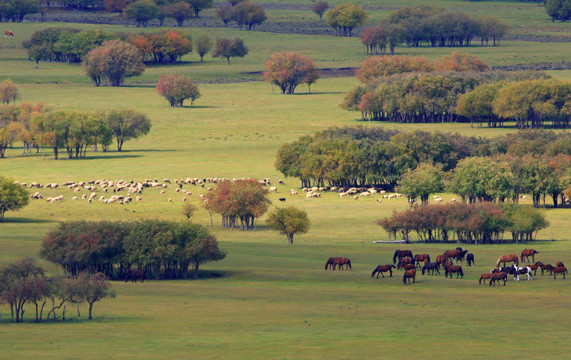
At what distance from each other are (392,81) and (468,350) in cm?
14950

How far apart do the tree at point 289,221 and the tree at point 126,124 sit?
244 ft

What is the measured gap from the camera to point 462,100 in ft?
584

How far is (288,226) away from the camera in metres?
89.7

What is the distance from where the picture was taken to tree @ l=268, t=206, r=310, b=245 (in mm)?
89688

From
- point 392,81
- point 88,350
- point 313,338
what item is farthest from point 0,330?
point 392,81

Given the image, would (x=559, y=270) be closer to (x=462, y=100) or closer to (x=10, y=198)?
(x=10, y=198)

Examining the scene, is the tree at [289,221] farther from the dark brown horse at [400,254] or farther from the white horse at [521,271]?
the white horse at [521,271]

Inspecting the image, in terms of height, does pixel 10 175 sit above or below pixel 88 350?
above

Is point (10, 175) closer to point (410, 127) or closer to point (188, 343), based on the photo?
point (410, 127)

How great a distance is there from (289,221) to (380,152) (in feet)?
124

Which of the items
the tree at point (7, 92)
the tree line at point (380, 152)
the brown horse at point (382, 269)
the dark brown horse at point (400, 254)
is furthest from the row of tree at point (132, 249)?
the tree at point (7, 92)

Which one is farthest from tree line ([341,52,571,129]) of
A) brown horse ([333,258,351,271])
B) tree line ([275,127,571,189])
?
brown horse ([333,258,351,271])

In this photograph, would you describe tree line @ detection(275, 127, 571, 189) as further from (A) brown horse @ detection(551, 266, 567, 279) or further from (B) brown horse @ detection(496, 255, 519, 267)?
(A) brown horse @ detection(551, 266, 567, 279)

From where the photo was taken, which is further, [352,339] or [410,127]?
[410,127]
